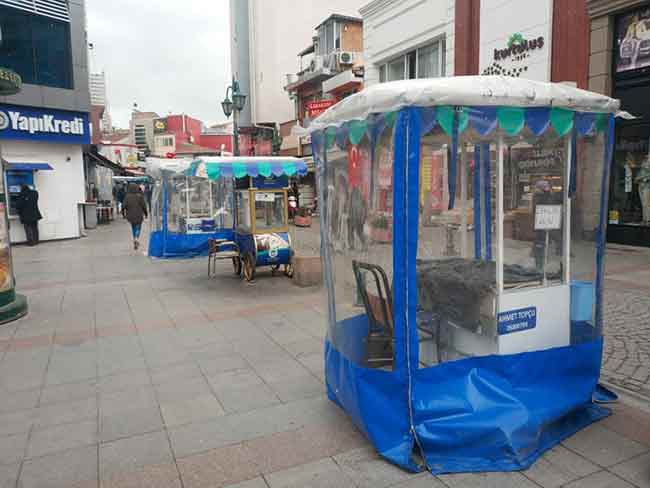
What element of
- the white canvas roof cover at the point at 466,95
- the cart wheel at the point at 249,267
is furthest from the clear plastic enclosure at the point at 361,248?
the cart wheel at the point at 249,267

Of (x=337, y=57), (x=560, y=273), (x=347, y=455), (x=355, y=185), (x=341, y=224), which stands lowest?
(x=347, y=455)

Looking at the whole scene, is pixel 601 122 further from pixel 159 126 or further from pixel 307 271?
pixel 159 126

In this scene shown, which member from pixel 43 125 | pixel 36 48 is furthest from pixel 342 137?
pixel 36 48

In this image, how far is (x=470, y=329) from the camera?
3705mm

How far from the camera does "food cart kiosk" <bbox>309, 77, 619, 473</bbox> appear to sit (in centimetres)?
301

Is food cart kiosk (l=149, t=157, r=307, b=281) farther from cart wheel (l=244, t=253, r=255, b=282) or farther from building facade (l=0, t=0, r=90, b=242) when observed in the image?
building facade (l=0, t=0, r=90, b=242)

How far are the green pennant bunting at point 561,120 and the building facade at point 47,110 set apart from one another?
15.3 m

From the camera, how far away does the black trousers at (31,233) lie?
14930mm

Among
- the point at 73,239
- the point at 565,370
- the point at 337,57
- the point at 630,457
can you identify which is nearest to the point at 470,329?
the point at 565,370

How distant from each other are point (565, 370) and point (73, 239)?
16.7 m

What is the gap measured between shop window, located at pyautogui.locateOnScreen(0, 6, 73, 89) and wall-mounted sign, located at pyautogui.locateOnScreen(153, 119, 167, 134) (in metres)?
54.6

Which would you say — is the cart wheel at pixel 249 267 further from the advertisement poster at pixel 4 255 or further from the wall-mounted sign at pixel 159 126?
the wall-mounted sign at pixel 159 126

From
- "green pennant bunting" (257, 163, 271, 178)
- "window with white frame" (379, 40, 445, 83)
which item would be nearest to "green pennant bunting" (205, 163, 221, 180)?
"green pennant bunting" (257, 163, 271, 178)

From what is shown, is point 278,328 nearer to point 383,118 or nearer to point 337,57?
point 383,118
